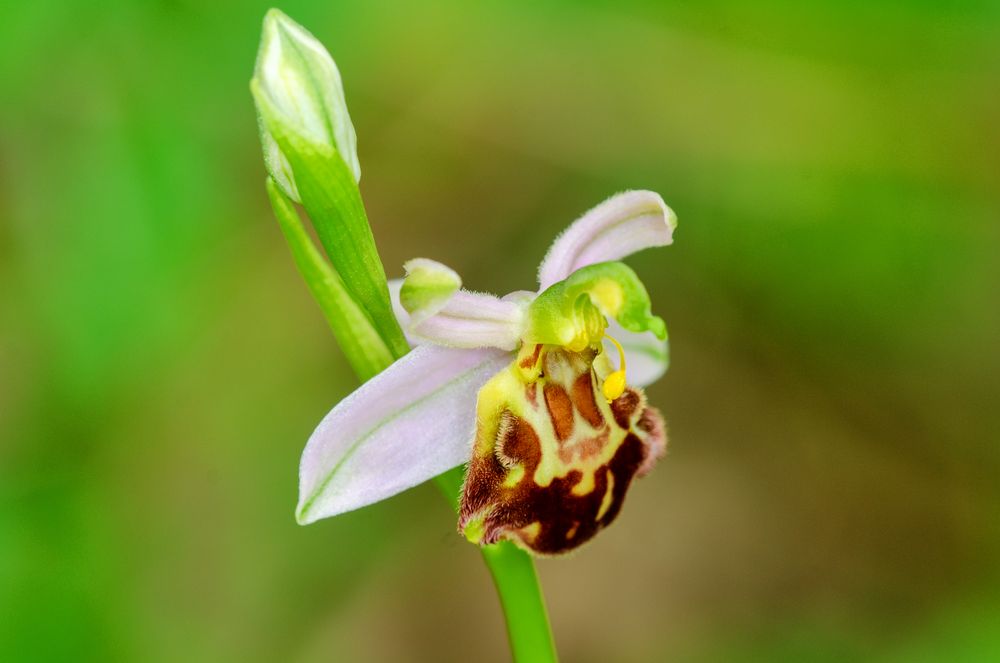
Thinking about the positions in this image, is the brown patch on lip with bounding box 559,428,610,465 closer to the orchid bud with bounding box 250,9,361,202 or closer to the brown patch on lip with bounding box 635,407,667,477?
the brown patch on lip with bounding box 635,407,667,477

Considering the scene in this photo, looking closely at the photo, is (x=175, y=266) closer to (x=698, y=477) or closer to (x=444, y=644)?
(x=444, y=644)

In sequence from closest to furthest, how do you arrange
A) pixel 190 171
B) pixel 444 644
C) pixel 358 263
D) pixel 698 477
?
pixel 358 263, pixel 190 171, pixel 444 644, pixel 698 477

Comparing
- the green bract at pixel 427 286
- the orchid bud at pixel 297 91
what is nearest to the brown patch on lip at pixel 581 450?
the green bract at pixel 427 286

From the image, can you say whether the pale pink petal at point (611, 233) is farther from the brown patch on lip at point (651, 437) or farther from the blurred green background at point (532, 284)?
the blurred green background at point (532, 284)

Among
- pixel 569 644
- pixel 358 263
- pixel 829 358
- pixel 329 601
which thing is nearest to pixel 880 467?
pixel 829 358

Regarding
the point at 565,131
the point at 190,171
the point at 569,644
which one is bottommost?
the point at 569,644

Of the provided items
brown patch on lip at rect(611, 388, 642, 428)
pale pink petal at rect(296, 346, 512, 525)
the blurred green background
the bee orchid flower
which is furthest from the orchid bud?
the blurred green background
